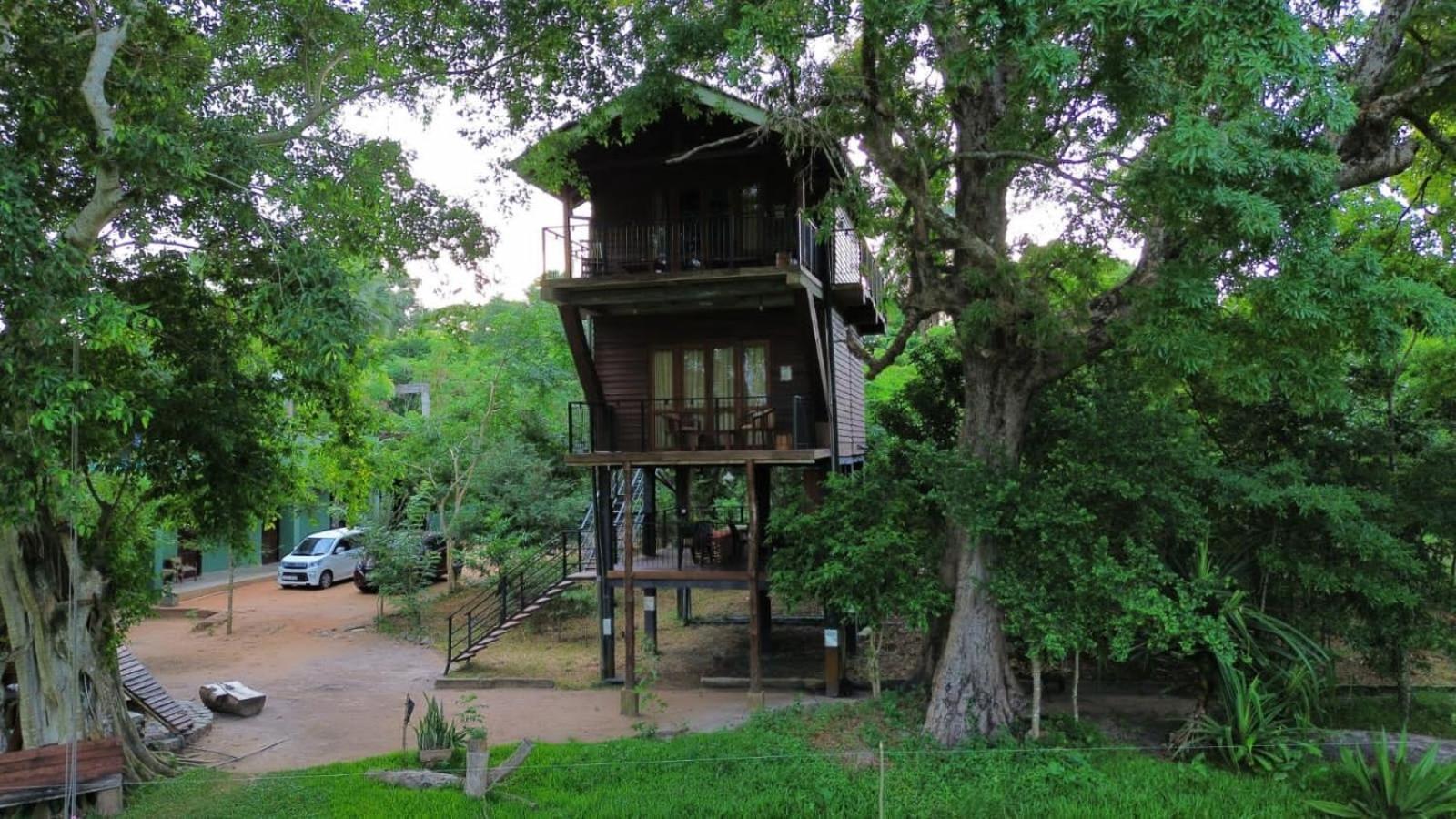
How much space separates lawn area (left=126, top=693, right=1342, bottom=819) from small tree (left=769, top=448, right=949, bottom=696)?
174 cm

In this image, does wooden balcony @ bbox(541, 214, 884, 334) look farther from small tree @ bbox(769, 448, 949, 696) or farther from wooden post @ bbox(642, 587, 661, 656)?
wooden post @ bbox(642, 587, 661, 656)

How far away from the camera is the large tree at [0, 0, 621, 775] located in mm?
6797

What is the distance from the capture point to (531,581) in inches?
776

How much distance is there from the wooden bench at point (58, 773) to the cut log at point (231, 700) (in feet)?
13.1

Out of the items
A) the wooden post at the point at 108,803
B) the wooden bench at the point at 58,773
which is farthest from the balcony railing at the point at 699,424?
Answer: the wooden post at the point at 108,803

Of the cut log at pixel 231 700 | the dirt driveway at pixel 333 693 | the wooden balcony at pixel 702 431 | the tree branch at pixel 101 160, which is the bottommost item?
the dirt driveway at pixel 333 693

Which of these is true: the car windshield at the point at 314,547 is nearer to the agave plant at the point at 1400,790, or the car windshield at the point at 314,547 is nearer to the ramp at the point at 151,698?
the ramp at the point at 151,698

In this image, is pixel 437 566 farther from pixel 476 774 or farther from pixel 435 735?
pixel 476 774

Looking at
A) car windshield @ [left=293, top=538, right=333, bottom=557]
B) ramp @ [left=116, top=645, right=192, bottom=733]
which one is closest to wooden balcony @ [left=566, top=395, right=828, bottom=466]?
ramp @ [left=116, top=645, right=192, bottom=733]

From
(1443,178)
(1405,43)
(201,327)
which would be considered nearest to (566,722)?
(201,327)

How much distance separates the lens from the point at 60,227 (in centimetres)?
853

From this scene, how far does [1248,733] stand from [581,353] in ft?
35.0

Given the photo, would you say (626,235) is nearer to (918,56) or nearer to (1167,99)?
(918,56)

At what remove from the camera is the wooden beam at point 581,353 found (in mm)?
13930
